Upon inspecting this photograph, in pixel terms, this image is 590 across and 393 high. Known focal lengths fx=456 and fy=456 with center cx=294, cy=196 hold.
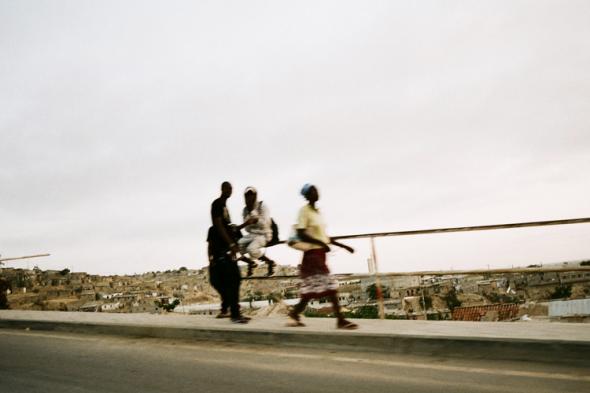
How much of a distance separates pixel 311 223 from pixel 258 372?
2.08 meters

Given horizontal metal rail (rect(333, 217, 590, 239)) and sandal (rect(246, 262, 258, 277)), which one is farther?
sandal (rect(246, 262, 258, 277))

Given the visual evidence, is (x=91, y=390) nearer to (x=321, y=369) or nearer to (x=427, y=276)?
(x=321, y=369)

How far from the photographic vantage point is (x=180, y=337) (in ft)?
21.1

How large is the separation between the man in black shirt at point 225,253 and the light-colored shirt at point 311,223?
1.21m

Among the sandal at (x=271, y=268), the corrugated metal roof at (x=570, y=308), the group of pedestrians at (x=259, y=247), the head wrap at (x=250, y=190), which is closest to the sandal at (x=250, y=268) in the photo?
the group of pedestrians at (x=259, y=247)

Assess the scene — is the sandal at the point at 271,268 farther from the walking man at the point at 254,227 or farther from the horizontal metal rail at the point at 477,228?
the horizontal metal rail at the point at 477,228

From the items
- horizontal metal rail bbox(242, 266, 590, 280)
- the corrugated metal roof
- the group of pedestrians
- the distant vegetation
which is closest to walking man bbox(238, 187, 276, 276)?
the group of pedestrians

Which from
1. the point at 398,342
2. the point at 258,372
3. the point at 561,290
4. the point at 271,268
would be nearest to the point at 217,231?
the point at 271,268

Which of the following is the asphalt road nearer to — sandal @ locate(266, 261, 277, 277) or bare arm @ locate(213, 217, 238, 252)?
bare arm @ locate(213, 217, 238, 252)

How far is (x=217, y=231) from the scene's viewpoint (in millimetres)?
6613

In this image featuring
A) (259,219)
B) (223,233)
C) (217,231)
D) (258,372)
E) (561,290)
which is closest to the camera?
(258,372)

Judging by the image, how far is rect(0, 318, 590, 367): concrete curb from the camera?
4078mm

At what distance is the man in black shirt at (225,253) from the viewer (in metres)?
6.54

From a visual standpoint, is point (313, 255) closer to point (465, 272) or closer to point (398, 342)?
point (398, 342)
